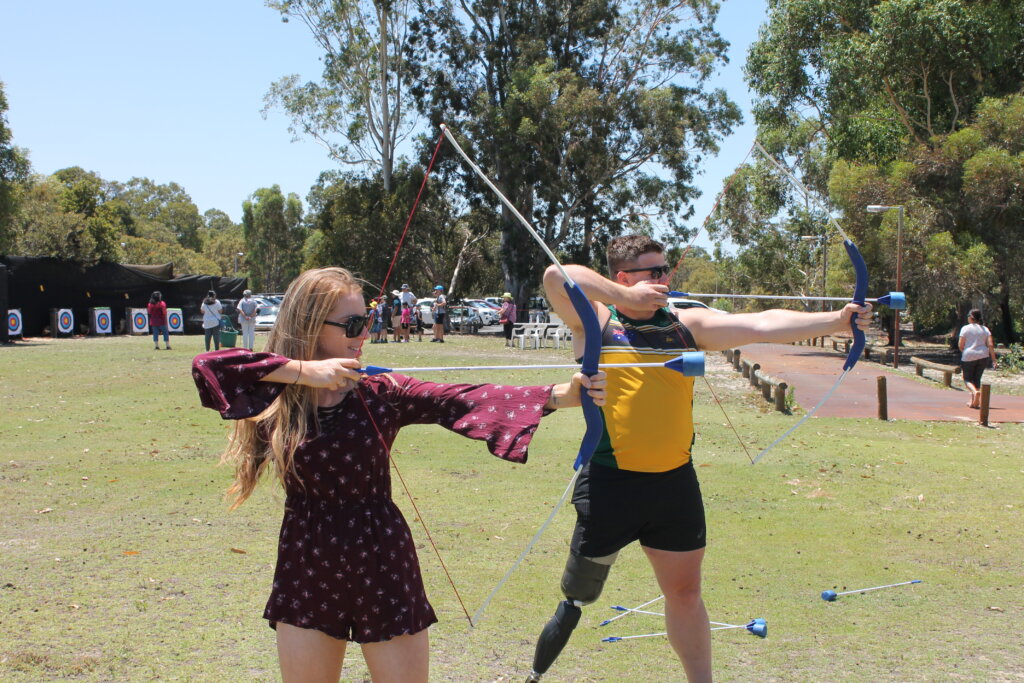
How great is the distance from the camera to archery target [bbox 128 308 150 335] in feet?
109

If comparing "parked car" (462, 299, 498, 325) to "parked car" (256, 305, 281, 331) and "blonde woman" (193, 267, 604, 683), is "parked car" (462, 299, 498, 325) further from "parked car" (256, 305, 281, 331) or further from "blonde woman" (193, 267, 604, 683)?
"blonde woman" (193, 267, 604, 683)

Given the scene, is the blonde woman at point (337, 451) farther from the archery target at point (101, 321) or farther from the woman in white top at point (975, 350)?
the archery target at point (101, 321)

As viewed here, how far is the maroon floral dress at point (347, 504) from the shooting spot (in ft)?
8.94

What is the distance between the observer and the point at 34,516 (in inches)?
265

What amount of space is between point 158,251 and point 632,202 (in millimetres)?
45434

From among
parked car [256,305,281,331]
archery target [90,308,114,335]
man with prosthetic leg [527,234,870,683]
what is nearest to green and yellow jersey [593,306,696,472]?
man with prosthetic leg [527,234,870,683]

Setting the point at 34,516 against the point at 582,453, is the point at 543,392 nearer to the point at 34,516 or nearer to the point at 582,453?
the point at 582,453

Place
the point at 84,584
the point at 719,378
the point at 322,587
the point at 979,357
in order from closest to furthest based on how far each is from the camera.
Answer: the point at 322,587 → the point at 84,584 → the point at 979,357 → the point at 719,378

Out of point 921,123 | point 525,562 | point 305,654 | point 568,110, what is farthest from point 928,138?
point 305,654

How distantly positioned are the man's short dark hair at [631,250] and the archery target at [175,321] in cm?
3337

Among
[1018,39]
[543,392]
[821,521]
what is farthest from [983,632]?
[1018,39]

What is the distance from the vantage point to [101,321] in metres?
32.5

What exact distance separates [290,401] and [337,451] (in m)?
0.25

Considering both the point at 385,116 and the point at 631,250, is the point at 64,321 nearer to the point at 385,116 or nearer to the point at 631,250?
the point at 385,116
